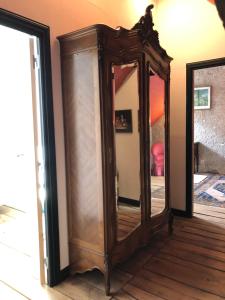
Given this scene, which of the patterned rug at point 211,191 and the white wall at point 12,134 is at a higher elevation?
the white wall at point 12,134

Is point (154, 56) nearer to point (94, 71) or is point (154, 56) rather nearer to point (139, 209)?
point (94, 71)

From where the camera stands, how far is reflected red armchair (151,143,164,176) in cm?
262

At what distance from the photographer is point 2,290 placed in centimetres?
208

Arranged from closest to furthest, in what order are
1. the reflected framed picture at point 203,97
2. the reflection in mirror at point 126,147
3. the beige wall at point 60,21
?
the beige wall at point 60,21, the reflection in mirror at point 126,147, the reflected framed picture at point 203,97

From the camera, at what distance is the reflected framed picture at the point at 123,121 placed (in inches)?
81.9

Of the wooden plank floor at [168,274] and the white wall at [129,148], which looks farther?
the white wall at [129,148]

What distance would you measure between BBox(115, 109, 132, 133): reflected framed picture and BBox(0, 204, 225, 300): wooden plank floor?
126 cm

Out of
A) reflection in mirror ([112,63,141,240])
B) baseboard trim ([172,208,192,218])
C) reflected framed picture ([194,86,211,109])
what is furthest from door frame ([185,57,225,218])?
reflected framed picture ([194,86,211,109])

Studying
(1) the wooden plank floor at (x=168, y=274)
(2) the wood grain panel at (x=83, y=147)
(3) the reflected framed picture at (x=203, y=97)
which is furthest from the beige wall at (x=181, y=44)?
(3) the reflected framed picture at (x=203, y=97)

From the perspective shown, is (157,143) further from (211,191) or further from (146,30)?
(211,191)

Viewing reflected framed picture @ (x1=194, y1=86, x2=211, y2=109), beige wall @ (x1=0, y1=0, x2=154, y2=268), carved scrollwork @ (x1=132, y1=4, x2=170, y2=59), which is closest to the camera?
beige wall @ (x1=0, y1=0, x2=154, y2=268)

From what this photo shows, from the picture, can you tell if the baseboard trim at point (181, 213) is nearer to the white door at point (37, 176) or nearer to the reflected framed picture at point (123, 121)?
the reflected framed picture at point (123, 121)

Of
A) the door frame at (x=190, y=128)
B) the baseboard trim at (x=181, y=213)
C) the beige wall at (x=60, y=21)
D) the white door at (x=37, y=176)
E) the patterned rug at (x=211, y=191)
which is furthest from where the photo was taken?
the patterned rug at (x=211, y=191)

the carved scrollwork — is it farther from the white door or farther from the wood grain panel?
the white door
